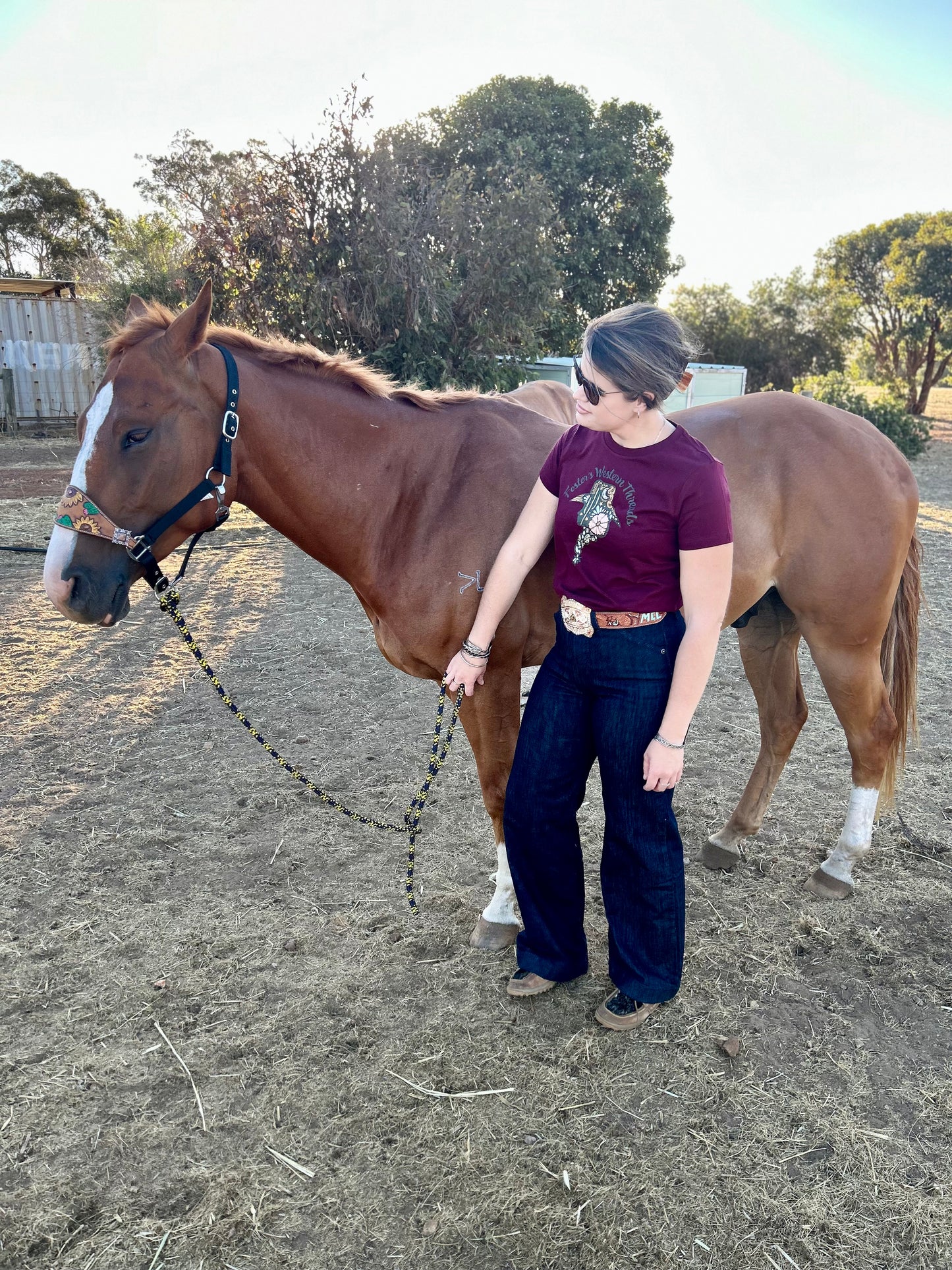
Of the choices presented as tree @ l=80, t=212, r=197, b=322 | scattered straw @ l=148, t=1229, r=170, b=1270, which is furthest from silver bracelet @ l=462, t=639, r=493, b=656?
tree @ l=80, t=212, r=197, b=322

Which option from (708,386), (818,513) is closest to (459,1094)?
(818,513)

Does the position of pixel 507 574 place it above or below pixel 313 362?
below

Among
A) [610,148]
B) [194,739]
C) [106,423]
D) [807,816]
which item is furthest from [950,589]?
[610,148]

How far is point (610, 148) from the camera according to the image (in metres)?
21.6

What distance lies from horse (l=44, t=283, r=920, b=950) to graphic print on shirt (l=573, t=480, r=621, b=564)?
51 centimetres

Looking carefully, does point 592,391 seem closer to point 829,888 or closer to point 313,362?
point 313,362

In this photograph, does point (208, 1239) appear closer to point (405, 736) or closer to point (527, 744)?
point (527, 744)

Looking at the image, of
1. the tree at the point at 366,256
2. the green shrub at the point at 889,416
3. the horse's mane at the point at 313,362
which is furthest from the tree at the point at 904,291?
the horse's mane at the point at 313,362

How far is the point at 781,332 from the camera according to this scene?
90.7ft

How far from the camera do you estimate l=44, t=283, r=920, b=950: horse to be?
7.23 ft

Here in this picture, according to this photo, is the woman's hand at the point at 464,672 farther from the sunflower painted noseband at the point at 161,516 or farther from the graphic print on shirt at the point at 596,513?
the sunflower painted noseband at the point at 161,516

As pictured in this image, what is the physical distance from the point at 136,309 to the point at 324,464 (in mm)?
772

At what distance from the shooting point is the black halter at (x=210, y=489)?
89.0 inches

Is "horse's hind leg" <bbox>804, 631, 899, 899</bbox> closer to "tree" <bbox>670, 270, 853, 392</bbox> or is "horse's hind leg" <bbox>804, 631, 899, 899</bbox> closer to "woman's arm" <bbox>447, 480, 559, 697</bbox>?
"woman's arm" <bbox>447, 480, 559, 697</bbox>
